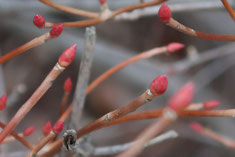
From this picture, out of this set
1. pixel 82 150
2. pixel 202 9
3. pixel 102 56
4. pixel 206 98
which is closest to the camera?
pixel 82 150

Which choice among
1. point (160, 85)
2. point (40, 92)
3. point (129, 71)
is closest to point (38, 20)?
point (40, 92)

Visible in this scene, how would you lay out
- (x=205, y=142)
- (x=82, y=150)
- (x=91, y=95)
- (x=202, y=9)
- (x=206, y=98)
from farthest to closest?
(x=91, y=95) → (x=205, y=142) → (x=206, y=98) → (x=202, y=9) → (x=82, y=150)

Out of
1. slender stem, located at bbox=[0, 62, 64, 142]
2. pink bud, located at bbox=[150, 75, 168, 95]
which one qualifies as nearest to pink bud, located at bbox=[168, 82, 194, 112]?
pink bud, located at bbox=[150, 75, 168, 95]

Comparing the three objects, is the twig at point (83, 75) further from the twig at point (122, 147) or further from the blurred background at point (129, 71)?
the blurred background at point (129, 71)

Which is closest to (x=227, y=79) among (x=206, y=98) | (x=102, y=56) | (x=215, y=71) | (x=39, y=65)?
(x=215, y=71)

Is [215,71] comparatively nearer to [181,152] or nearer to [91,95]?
[181,152]

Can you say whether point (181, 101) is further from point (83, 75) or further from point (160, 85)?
point (83, 75)

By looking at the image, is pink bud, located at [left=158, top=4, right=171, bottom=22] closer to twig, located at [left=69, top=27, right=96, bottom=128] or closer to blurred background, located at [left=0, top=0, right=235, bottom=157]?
twig, located at [left=69, top=27, right=96, bottom=128]
